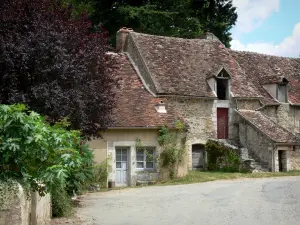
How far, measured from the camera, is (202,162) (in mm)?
26906

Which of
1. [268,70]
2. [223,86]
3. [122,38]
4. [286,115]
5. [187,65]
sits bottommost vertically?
[286,115]

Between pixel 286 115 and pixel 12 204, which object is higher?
pixel 286 115

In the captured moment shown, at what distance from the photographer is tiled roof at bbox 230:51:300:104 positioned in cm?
3041

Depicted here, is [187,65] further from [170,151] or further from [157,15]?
[157,15]

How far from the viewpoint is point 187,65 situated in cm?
2823

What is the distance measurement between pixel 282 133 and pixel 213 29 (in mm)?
17027

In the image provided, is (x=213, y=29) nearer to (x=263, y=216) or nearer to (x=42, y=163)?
(x=263, y=216)

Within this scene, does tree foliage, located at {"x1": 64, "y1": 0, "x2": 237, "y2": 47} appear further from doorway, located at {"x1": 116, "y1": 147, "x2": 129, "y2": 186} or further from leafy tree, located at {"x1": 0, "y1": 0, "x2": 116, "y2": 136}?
leafy tree, located at {"x1": 0, "y1": 0, "x2": 116, "y2": 136}

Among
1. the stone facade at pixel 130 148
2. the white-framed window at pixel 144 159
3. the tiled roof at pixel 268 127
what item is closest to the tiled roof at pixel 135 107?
the stone facade at pixel 130 148

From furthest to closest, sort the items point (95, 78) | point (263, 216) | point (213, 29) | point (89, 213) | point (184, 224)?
point (213, 29), point (95, 78), point (89, 213), point (263, 216), point (184, 224)

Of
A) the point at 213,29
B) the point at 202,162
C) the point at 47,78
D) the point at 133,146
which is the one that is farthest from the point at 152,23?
the point at 47,78

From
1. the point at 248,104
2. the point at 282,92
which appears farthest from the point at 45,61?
the point at 282,92

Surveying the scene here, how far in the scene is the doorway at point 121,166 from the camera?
22203 mm

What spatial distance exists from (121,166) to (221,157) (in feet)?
22.2
